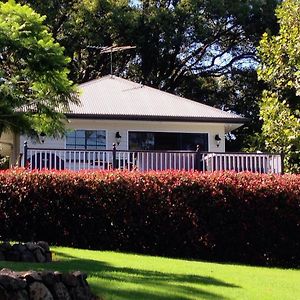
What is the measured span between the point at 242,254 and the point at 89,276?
615 cm

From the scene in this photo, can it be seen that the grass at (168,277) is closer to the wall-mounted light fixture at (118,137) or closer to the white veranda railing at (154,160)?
the white veranda railing at (154,160)

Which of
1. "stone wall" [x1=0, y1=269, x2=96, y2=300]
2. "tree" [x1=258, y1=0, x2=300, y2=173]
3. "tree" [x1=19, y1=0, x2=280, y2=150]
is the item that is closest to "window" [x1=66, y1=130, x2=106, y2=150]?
"tree" [x1=258, y1=0, x2=300, y2=173]

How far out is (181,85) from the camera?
38625 millimetres

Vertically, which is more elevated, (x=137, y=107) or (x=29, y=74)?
(x=137, y=107)

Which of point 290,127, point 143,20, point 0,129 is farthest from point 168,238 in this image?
point 143,20

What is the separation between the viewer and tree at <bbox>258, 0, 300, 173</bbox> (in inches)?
740

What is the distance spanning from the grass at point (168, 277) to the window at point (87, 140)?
323 inches

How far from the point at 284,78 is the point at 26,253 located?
12310 mm

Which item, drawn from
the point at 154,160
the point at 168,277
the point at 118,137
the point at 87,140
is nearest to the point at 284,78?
the point at 154,160

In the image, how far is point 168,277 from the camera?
959 cm

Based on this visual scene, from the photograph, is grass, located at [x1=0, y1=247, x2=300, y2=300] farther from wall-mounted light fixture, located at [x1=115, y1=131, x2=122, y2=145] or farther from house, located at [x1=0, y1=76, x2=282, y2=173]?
wall-mounted light fixture, located at [x1=115, y1=131, x2=122, y2=145]

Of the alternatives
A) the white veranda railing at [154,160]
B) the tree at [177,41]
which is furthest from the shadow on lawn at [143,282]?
the tree at [177,41]

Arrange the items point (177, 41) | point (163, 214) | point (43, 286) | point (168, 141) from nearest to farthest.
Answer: point (43, 286) → point (163, 214) → point (168, 141) → point (177, 41)

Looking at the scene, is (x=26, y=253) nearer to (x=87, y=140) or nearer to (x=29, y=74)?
(x=29, y=74)
